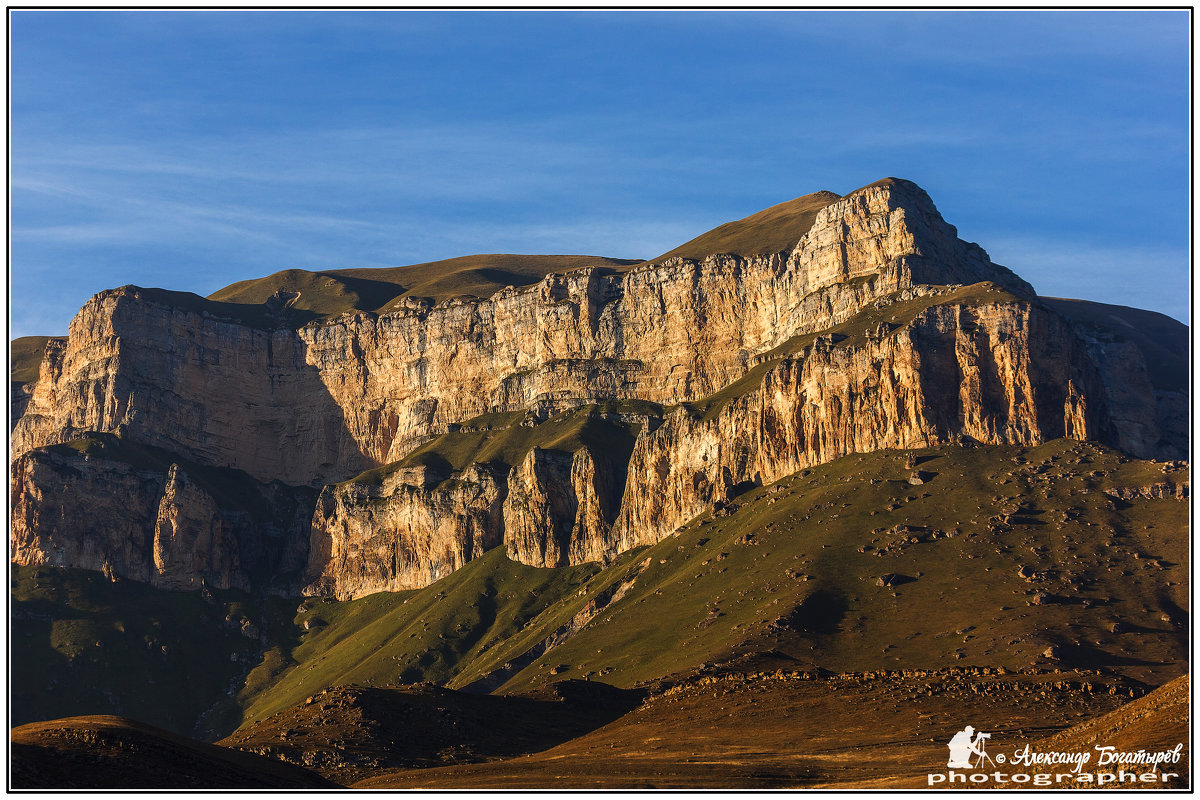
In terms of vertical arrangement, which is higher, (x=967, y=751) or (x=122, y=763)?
(x=122, y=763)

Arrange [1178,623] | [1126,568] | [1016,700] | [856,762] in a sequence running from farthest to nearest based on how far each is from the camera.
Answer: [1126,568]
[1178,623]
[1016,700]
[856,762]

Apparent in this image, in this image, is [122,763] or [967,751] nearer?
[122,763]

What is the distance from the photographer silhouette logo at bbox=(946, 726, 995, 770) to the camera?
300ft

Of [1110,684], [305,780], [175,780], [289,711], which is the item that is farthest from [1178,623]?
[175,780]

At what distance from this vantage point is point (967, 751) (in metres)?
97.2

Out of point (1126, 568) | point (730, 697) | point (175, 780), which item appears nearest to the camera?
point (175, 780)

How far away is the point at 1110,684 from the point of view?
432 ft

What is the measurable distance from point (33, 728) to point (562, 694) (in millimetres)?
64707

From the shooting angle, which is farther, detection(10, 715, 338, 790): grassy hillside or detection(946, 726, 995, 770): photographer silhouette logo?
detection(946, 726, 995, 770): photographer silhouette logo

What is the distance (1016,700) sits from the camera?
12650 centimetres

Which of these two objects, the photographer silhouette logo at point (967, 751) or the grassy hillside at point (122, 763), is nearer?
the grassy hillside at point (122, 763)

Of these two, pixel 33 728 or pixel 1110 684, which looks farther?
pixel 1110 684

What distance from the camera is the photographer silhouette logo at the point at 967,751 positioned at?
91562 mm

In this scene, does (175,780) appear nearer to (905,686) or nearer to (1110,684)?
(905,686)
